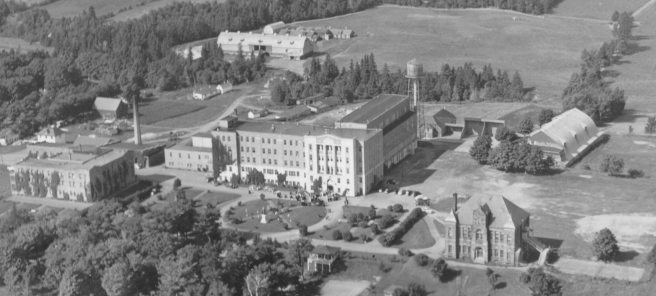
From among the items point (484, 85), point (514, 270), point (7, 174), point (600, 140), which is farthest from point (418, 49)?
point (514, 270)

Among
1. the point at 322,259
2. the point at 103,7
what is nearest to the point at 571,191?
the point at 322,259

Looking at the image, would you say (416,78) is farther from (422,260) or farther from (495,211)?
(422,260)

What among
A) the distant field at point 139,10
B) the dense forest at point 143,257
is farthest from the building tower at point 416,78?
the distant field at point 139,10

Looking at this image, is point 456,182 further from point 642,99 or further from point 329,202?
point 642,99

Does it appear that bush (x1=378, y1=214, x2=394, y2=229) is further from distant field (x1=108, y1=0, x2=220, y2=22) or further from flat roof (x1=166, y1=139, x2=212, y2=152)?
distant field (x1=108, y1=0, x2=220, y2=22)

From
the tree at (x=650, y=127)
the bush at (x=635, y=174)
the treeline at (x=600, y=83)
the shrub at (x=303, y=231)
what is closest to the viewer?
the shrub at (x=303, y=231)

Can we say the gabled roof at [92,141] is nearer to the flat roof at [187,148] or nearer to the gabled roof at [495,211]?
the flat roof at [187,148]

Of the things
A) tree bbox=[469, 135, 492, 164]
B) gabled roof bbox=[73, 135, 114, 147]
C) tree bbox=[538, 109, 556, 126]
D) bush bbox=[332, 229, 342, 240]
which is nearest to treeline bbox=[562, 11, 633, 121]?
tree bbox=[538, 109, 556, 126]
